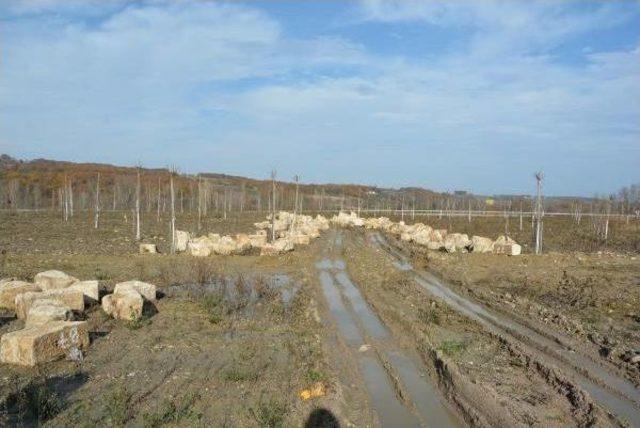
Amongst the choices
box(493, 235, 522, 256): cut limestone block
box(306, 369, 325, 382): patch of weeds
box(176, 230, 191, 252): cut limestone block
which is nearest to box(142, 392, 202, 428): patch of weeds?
box(306, 369, 325, 382): patch of weeds

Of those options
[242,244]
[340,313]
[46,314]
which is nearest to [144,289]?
[46,314]

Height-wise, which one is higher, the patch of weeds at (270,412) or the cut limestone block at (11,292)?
the cut limestone block at (11,292)

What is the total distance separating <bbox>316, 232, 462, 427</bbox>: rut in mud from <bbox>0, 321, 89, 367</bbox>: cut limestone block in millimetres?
5038

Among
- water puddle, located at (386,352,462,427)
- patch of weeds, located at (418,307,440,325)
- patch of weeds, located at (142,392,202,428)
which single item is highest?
patch of weeds, located at (142,392,202,428)

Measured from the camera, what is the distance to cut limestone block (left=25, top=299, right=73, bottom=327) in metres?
10.7

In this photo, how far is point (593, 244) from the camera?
40.6m

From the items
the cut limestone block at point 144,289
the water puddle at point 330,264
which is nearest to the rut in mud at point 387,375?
the cut limestone block at point 144,289

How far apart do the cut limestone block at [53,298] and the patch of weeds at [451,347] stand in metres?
8.10

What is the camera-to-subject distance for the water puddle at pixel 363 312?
507 inches

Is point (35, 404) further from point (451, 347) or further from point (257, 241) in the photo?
point (257, 241)

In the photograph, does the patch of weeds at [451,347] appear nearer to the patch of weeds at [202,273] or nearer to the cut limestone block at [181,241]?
the patch of weeds at [202,273]

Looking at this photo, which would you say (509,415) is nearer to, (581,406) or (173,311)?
(581,406)

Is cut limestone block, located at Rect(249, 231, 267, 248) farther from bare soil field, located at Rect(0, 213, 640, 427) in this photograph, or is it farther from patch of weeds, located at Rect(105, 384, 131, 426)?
patch of weeds, located at Rect(105, 384, 131, 426)

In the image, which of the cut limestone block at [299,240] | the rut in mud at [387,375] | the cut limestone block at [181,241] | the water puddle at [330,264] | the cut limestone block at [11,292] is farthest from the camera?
the cut limestone block at [299,240]
